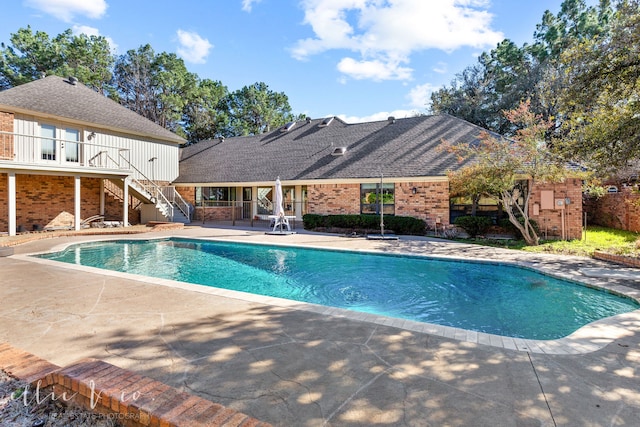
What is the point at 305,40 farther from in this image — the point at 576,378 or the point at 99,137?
the point at 576,378

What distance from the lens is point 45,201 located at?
16.6 metres

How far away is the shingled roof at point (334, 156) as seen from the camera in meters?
16.5

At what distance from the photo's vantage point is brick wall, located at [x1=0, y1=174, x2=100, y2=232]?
1559 centimetres

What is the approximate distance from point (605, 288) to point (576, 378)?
4.39 metres

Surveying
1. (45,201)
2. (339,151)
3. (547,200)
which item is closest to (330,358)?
(547,200)

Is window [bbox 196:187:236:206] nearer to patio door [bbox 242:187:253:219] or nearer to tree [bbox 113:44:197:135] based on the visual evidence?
patio door [bbox 242:187:253:219]

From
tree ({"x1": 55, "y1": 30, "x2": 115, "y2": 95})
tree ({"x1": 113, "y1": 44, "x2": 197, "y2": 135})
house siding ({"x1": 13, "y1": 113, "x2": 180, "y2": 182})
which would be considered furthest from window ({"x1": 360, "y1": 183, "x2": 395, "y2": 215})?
tree ({"x1": 55, "y1": 30, "x2": 115, "y2": 95})

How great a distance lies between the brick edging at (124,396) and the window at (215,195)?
1978cm

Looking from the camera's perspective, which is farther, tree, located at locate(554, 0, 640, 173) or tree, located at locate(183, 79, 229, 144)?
tree, located at locate(183, 79, 229, 144)

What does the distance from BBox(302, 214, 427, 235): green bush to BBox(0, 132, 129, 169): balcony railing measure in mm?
9752

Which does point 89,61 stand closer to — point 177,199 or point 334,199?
point 177,199

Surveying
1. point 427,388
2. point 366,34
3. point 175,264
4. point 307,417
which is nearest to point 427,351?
point 427,388

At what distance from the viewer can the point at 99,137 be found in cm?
1828

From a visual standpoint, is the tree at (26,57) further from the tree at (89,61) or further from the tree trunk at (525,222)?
the tree trunk at (525,222)
